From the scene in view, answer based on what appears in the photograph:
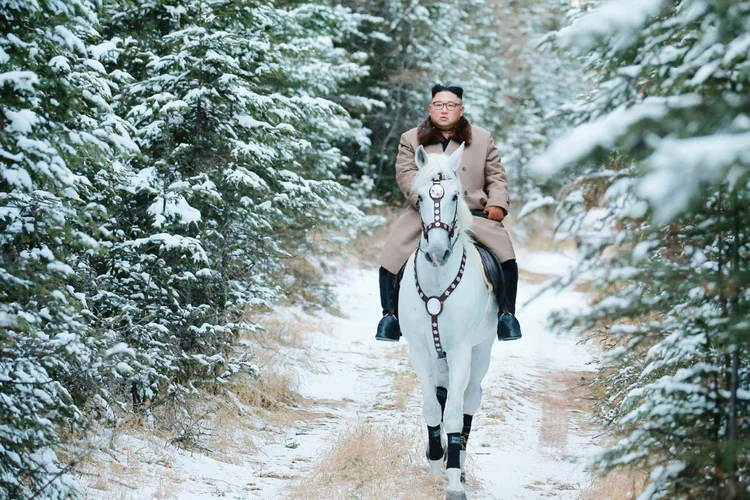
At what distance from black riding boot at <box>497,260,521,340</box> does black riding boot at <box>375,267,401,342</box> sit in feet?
2.87

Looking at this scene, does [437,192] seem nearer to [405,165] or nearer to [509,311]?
[405,165]

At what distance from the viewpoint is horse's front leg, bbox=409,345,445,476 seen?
5.75 m

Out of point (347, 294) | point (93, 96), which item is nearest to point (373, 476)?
point (93, 96)

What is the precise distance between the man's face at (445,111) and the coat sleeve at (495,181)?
1.32ft

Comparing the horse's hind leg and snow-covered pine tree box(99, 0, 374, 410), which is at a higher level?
snow-covered pine tree box(99, 0, 374, 410)

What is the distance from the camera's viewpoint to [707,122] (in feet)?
8.08

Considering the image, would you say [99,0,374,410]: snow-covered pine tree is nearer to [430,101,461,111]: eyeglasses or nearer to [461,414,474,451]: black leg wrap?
Answer: [430,101,461,111]: eyeglasses

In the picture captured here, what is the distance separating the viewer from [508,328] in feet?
19.8

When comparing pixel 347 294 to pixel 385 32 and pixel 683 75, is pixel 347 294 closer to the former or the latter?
pixel 385 32

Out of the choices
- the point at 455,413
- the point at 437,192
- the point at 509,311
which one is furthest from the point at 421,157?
the point at 455,413

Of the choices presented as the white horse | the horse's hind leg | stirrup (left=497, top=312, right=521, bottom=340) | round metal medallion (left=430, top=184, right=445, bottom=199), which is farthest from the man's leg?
round metal medallion (left=430, top=184, right=445, bottom=199)

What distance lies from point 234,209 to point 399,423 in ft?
9.12

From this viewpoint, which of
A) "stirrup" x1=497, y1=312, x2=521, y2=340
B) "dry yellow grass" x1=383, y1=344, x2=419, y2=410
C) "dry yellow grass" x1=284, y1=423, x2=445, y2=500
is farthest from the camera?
"dry yellow grass" x1=383, y1=344, x2=419, y2=410

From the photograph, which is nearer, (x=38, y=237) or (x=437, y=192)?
(x=38, y=237)
